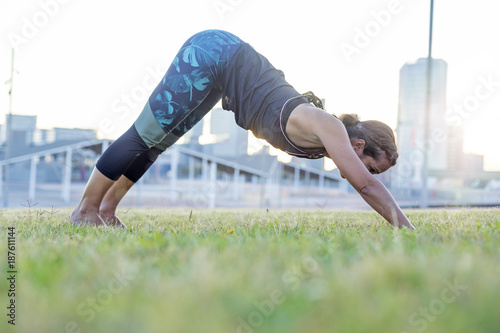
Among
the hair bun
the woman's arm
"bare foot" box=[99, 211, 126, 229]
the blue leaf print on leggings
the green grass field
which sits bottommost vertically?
A: "bare foot" box=[99, 211, 126, 229]

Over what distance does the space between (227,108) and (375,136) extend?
40.3 inches

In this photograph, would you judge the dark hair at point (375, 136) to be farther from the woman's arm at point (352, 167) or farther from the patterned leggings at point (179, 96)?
the patterned leggings at point (179, 96)

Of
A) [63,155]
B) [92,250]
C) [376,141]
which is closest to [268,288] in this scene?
[92,250]

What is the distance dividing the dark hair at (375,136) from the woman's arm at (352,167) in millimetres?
445

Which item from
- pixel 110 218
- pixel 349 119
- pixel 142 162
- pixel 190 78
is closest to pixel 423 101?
pixel 349 119

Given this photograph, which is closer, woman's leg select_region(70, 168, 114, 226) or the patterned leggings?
the patterned leggings

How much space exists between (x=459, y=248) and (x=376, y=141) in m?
1.48

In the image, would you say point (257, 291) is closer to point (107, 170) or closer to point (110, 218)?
point (107, 170)

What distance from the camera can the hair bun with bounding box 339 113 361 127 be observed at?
2828 mm

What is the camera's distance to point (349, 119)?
9.34 ft

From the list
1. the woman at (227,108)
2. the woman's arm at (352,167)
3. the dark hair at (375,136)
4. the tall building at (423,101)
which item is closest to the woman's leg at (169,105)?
the woman at (227,108)

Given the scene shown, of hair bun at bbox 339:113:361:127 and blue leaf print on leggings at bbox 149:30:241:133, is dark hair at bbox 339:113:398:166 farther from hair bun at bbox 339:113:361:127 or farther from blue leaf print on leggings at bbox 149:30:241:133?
blue leaf print on leggings at bbox 149:30:241:133

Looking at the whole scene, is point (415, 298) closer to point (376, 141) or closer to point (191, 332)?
point (191, 332)

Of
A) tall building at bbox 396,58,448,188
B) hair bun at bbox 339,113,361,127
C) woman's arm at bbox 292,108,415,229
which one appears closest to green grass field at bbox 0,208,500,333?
woman's arm at bbox 292,108,415,229
